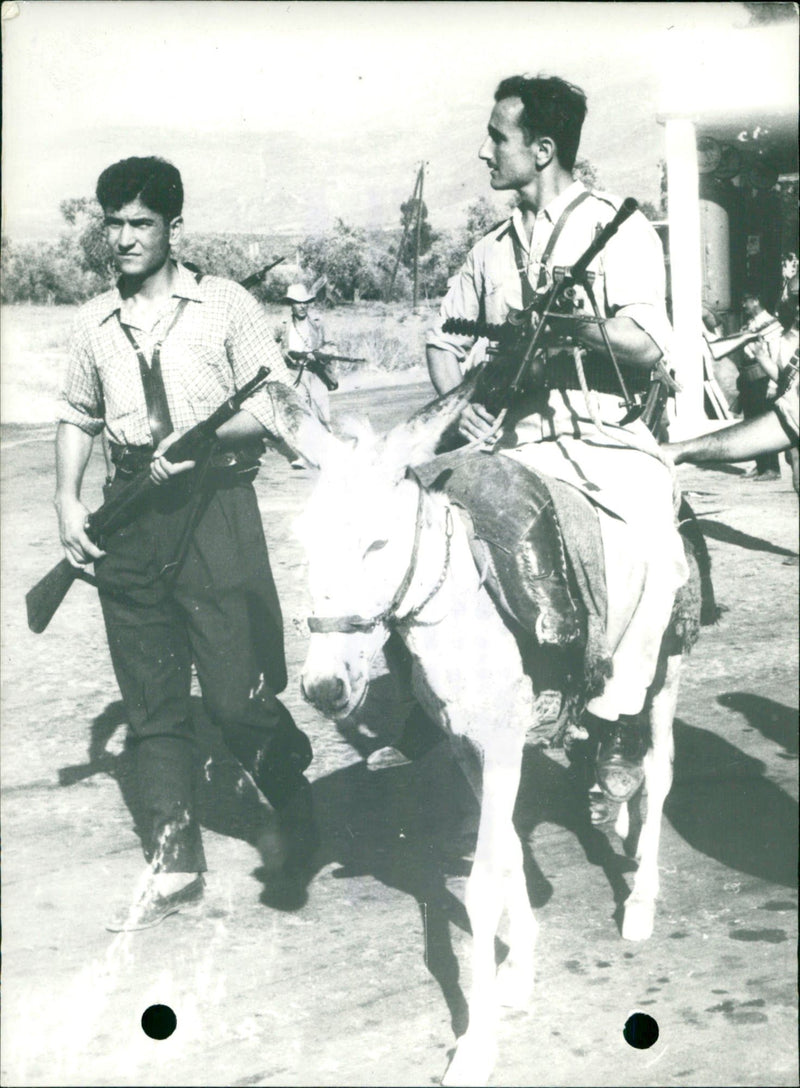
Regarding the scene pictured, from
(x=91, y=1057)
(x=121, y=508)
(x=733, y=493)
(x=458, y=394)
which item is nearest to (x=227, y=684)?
(x=121, y=508)

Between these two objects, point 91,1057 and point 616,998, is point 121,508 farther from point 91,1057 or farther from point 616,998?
point 616,998

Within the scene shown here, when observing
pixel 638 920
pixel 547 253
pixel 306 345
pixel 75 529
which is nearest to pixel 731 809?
pixel 638 920

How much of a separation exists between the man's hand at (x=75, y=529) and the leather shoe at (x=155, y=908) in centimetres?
137

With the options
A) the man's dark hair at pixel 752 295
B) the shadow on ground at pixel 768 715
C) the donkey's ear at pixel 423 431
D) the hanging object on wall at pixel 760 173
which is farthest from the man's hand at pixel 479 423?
the man's dark hair at pixel 752 295

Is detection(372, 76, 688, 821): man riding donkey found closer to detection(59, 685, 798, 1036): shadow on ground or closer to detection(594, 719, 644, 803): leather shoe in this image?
detection(594, 719, 644, 803): leather shoe

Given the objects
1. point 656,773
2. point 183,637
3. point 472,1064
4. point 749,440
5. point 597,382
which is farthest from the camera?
point 183,637

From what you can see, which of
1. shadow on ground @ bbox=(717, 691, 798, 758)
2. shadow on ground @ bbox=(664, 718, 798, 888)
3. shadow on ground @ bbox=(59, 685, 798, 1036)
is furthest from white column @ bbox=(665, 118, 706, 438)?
shadow on ground @ bbox=(664, 718, 798, 888)

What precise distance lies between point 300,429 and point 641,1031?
2.23 meters

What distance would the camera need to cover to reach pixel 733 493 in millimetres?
11891

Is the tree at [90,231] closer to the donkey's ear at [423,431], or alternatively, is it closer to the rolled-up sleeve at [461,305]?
the rolled-up sleeve at [461,305]

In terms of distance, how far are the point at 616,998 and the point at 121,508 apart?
2555 mm

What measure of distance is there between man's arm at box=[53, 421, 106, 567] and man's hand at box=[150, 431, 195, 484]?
0.35 meters

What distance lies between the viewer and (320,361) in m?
6.18

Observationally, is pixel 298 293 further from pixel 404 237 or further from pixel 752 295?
pixel 752 295
